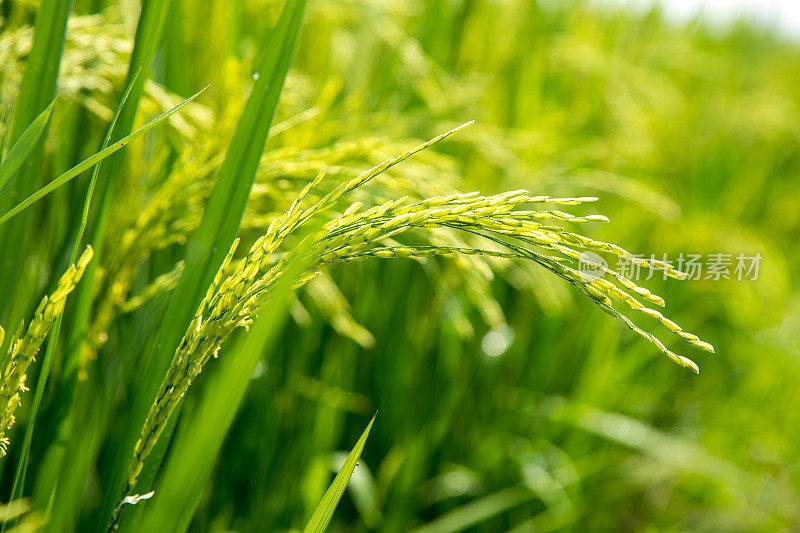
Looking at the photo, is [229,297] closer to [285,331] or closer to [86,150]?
[86,150]

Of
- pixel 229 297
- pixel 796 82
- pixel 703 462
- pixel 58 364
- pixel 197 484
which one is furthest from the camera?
pixel 796 82

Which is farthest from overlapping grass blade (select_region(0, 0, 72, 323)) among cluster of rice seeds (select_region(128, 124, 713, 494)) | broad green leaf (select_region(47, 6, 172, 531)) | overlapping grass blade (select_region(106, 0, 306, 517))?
cluster of rice seeds (select_region(128, 124, 713, 494))

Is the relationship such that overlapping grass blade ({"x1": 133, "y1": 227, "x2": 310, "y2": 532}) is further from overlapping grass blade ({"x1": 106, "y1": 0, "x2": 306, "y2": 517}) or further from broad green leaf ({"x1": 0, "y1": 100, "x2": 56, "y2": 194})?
broad green leaf ({"x1": 0, "y1": 100, "x2": 56, "y2": 194})

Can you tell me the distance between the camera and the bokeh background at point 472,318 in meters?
1.05

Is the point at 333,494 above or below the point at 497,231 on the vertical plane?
below

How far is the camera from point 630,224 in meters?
2.10

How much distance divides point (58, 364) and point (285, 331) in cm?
51

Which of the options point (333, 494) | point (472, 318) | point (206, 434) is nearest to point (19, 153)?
point (206, 434)

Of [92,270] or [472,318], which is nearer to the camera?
[92,270]

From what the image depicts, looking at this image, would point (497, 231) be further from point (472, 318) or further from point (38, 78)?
point (472, 318)

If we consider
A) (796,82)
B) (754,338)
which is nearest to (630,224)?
(754,338)

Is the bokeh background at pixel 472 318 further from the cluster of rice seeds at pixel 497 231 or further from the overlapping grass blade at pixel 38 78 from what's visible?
the cluster of rice seeds at pixel 497 231

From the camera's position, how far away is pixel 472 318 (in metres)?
1.65

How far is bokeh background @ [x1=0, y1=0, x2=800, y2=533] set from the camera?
3.45 ft
